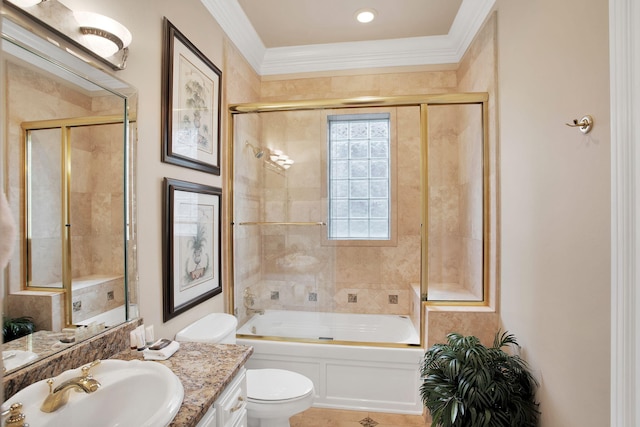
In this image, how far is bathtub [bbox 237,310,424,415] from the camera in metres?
2.27

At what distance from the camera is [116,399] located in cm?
112

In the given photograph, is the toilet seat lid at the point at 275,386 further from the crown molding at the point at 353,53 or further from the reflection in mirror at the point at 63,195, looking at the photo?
the crown molding at the point at 353,53

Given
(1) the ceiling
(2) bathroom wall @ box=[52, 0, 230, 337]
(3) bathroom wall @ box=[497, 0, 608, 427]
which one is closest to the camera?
(3) bathroom wall @ box=[497, 0, 608, 427]

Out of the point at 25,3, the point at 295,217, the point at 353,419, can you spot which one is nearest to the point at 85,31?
the point at 25,3

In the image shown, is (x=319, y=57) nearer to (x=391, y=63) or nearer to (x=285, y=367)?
(x=391, y=63)

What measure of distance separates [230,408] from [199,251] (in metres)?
0.96

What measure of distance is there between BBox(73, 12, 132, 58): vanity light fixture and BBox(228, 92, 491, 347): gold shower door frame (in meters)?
1.10

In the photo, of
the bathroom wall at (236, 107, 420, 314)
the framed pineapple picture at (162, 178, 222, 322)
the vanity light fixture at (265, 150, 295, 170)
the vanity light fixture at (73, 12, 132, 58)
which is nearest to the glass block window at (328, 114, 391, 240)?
the bathroom wall at (236, 107, 420, 314)

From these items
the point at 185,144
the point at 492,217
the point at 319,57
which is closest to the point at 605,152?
the point at 492,217

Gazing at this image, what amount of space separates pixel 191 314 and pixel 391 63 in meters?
2.52

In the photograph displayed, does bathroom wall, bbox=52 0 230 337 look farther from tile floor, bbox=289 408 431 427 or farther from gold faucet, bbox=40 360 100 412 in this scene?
tile floor, bbox=289 408 431 427

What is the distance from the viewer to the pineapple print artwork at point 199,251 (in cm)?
192

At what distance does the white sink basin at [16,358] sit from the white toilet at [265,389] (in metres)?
0.74

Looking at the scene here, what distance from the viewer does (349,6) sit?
238cm
